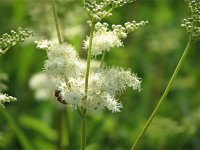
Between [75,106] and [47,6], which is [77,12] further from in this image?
[75,106]

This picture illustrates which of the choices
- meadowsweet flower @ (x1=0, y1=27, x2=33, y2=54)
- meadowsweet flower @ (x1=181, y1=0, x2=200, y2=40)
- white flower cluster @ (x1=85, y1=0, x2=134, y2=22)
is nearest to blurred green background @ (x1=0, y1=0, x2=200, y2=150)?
meadowsweet flower @ (x1=0, y1=27, x2=33, y2=54)


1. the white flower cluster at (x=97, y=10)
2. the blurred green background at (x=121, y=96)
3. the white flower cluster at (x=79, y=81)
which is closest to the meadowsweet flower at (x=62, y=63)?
the white flower cluster at (x=79, y=81)

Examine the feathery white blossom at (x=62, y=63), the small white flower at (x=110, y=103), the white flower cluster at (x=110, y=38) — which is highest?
the white flower cluster at (x=110, y=38)

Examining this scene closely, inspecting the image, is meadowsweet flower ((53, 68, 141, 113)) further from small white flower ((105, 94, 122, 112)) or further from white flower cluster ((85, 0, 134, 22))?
white flower cluster ((85, 0, 134, 22))

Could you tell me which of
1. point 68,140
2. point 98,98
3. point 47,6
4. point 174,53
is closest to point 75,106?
point 98,98

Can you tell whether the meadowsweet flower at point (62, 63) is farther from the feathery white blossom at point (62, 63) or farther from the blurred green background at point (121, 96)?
the blurred green background at point (121, 96)

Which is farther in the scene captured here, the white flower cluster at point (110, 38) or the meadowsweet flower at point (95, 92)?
the white flower cluster at point (110, 38)
